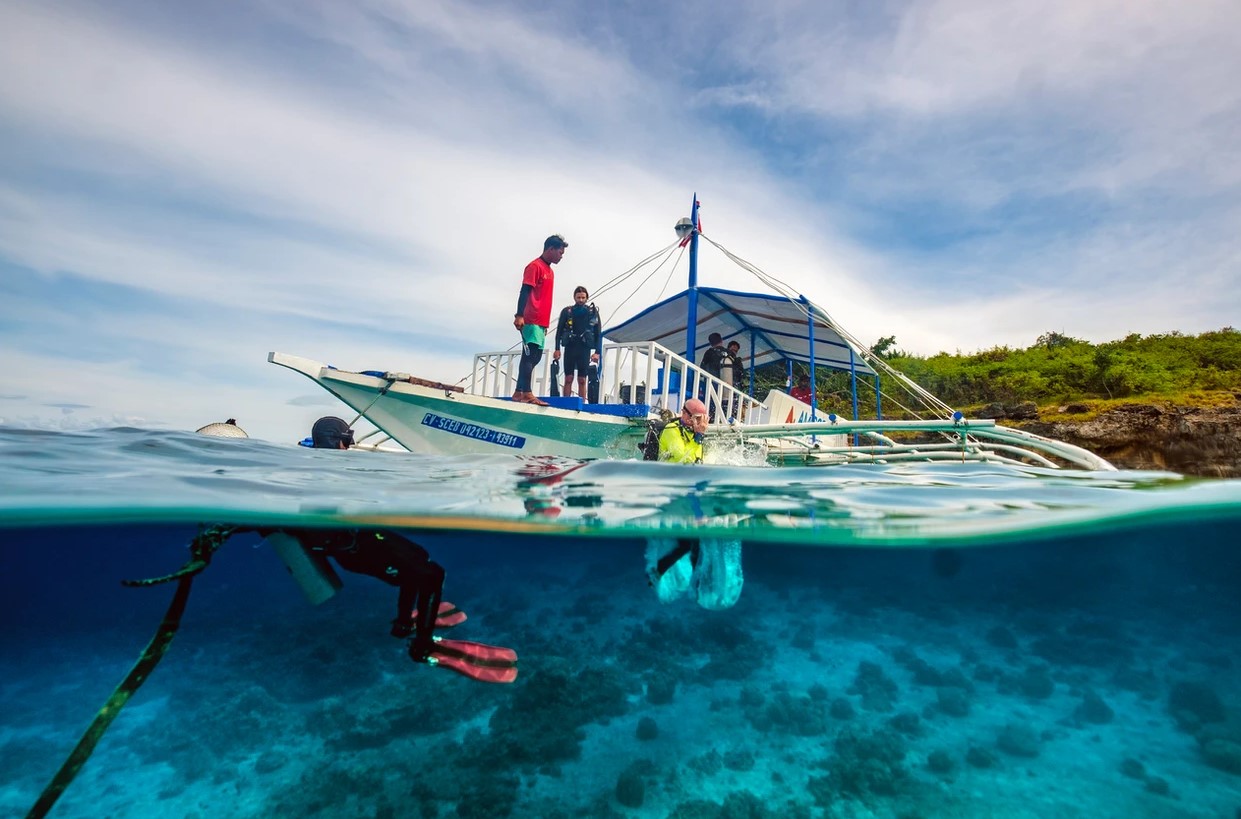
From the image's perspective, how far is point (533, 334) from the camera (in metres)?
9.67

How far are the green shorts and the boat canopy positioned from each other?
340cm

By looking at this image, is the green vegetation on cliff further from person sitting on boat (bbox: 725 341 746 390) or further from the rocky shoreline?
person sitting on boat (bbox: 725 341 746 390)

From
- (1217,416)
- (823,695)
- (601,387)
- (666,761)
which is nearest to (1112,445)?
(1217,416)

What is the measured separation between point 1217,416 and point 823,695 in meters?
15.8

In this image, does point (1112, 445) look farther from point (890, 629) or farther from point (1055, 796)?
point (1055, 796)

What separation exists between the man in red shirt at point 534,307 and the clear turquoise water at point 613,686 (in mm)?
1671

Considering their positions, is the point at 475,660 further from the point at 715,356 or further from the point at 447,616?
the point at 715,356

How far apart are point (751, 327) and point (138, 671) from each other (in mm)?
12673

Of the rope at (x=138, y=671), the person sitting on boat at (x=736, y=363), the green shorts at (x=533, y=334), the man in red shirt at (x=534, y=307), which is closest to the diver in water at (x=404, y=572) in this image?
the rope at (x=138, y=671)

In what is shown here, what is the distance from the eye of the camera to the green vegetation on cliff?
19.1 meters

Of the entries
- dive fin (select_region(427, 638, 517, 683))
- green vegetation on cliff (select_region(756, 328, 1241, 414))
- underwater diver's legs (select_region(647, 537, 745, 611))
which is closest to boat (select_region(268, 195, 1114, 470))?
underwater diver's legs (select_region(647, 537, 745, 611))

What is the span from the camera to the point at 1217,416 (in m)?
15.4

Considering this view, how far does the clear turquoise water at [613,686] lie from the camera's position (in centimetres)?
561

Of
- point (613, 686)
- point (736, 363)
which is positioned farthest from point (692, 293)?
point (613, 686)
